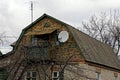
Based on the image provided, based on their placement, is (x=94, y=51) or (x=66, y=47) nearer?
(x=66, y=47)

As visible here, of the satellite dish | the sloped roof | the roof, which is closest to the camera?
the satellite dish

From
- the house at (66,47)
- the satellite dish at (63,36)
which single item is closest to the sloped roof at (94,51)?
the house at (66,47)

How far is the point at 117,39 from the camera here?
50.9m

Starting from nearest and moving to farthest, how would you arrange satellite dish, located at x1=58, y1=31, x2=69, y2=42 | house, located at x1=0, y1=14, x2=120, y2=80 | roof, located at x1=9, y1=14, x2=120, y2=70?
1. house, located at x1=0, y1=14, x2=120, y2=80
2. satellite dish, located at x1=58, y1=31, x2=69, y2=42
3. roof, located at x1=9, y1=14, x2=120, y2=70

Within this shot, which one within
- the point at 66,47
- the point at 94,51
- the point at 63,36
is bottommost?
the point at 94,51

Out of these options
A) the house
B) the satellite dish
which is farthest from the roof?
the satellite dish

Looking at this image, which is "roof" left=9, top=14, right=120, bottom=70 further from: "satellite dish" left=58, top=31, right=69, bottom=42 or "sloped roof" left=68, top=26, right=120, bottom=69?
"satellite dish" left=58, top=31, right=69, bottom=42

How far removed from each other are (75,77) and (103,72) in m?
6.85

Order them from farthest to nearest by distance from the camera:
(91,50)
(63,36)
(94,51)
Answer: (94,51) → (91,50) → (63,36)

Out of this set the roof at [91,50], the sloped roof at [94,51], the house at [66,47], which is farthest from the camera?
the sloped roof at [94,51]

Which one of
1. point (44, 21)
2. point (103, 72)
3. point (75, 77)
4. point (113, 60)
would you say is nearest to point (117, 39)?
point (113, 60)

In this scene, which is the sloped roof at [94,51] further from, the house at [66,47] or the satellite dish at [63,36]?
the satellite dish at [63,36]

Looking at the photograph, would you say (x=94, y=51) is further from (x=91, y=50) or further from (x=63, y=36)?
(x=63, y=36)

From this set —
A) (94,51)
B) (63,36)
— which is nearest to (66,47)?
(63,36)
